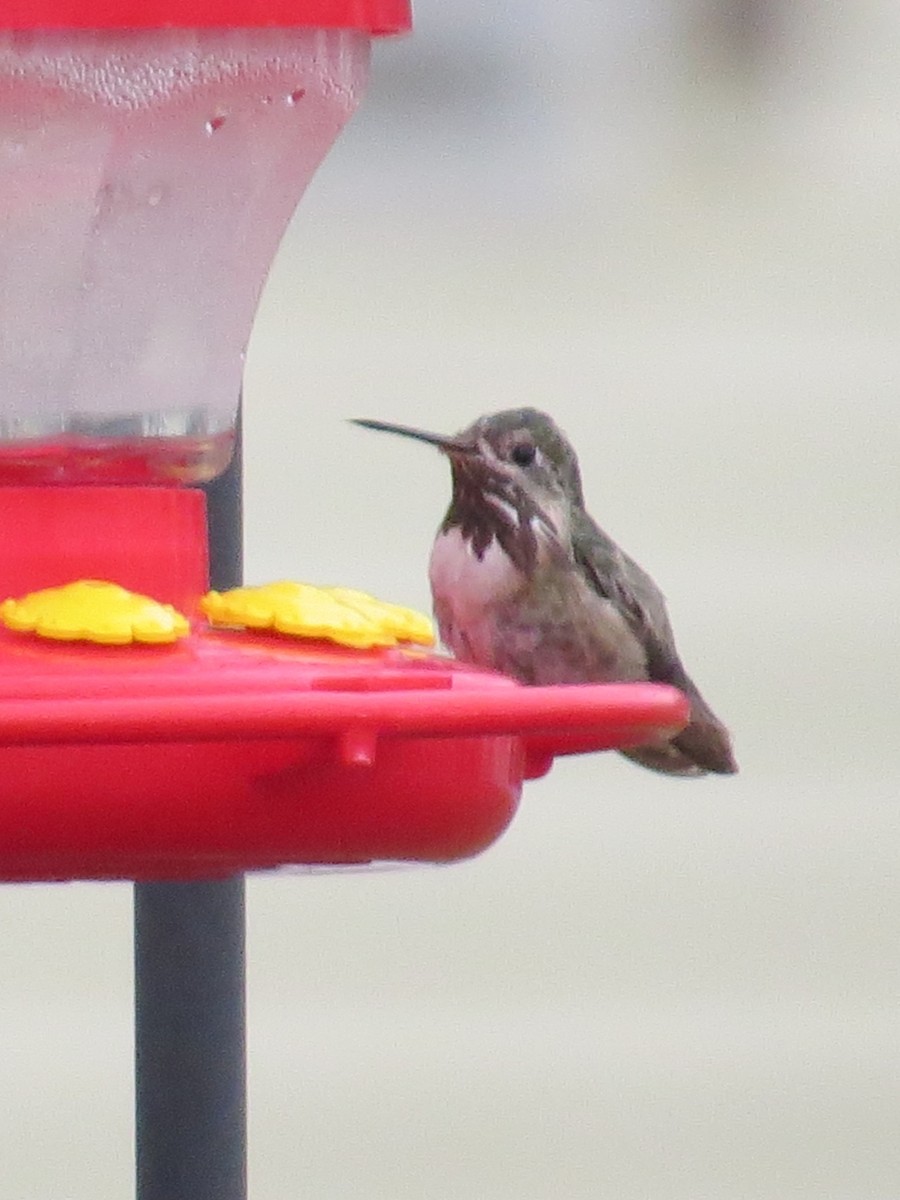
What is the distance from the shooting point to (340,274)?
586cm

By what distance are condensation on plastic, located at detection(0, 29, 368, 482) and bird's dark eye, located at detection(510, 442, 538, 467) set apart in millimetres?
1137

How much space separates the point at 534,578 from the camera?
4230 millimetres

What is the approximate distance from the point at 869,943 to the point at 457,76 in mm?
2220

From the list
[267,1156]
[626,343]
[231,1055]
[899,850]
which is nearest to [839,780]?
[899,850]

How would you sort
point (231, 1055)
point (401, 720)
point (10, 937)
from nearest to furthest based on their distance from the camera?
point (401, 720), point (231, 1055), point (10, 937)

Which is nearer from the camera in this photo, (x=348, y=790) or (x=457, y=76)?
(x=348, y=790)

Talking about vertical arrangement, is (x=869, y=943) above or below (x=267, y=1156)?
above

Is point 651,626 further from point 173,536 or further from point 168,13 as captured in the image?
point 168,13

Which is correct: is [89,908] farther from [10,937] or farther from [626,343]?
[626,343]

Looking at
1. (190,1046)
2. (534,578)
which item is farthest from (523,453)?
(190,1046)

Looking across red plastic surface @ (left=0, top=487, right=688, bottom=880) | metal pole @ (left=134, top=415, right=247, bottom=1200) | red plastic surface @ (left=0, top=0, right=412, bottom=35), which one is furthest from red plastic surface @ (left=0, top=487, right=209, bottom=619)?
red plastic surface @ (left=0, top=0, right=412, bottom=35)

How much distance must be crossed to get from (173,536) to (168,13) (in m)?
0.58

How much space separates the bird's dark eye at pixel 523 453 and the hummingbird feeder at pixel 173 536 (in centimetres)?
Result: 107

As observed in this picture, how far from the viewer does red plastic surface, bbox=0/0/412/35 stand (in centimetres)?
262
